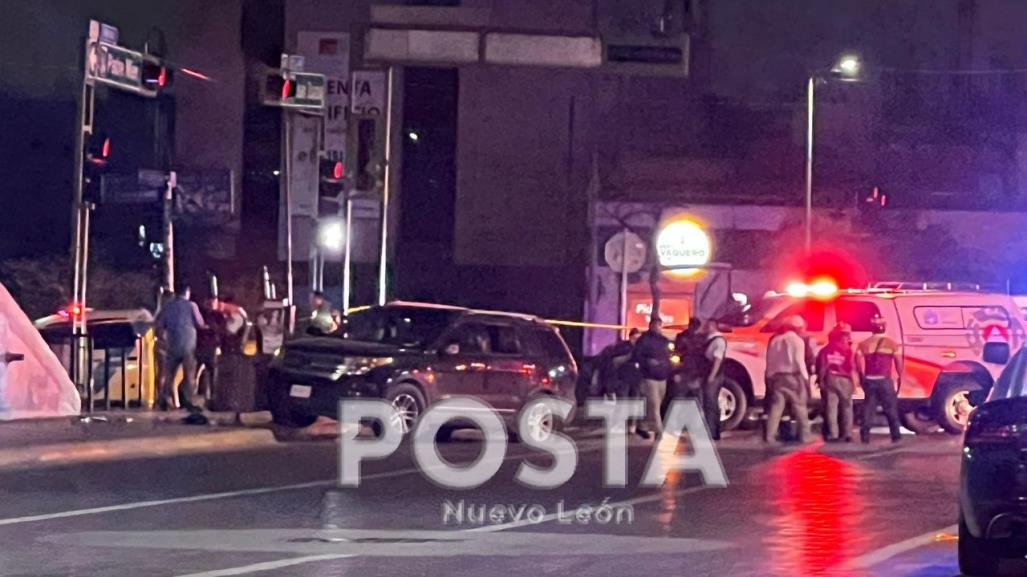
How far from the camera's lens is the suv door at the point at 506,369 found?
859 inches

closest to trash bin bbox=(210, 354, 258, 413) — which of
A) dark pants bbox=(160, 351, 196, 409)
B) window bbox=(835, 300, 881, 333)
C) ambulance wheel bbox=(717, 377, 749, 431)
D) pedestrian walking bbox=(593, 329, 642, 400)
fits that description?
dark pants bbox=(160, 351, 196, 409)

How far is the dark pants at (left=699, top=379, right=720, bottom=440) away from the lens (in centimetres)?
2309

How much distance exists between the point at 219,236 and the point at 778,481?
116 ft

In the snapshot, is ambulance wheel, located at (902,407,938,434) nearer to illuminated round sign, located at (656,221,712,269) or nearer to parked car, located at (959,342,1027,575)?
illuminated round sign, located at (656,221,712,269)

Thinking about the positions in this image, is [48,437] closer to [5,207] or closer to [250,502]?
[250,502]

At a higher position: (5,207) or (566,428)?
(5,207)

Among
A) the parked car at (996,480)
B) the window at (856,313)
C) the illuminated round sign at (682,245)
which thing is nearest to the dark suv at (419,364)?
the window at (856,313)

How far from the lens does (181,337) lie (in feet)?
73.7

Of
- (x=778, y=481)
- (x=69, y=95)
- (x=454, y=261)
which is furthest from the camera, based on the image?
(x=69, y=95)

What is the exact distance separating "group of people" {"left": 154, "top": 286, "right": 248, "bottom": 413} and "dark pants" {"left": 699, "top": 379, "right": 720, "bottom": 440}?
20.5 feet

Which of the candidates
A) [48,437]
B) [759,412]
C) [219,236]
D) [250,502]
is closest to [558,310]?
[219,236]

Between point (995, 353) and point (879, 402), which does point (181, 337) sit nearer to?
point (879, 402)

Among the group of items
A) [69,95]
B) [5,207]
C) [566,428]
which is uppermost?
[69,95]

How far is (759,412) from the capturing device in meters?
25.4
